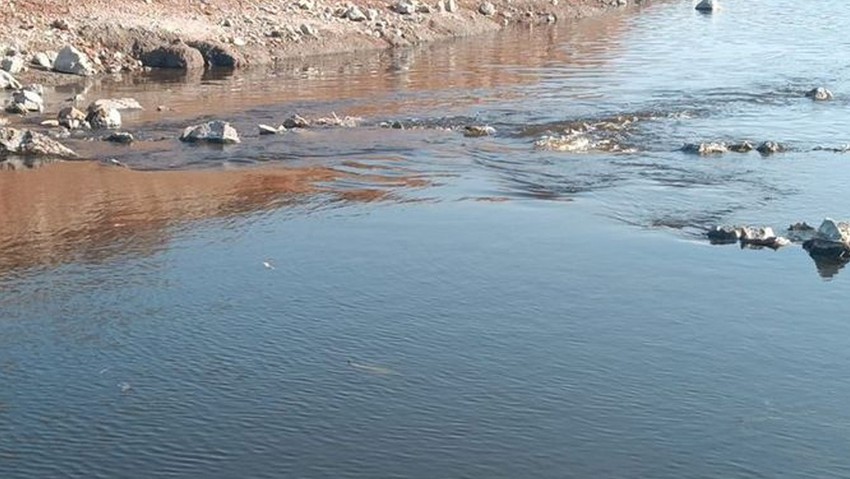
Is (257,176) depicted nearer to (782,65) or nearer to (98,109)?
(98,109)

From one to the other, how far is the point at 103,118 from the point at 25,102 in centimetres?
251

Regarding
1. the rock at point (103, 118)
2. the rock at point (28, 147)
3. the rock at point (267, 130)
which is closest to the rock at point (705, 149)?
the rock at point (267, 130)

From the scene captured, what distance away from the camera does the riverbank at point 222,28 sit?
3038cm

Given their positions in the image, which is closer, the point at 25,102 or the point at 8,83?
the point at 25,102

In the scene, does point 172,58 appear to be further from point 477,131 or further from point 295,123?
point 477,131

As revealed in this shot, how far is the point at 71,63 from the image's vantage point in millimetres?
28547

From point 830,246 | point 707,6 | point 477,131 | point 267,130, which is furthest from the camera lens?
point 707,6

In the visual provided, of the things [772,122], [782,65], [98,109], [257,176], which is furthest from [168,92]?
[782,65]

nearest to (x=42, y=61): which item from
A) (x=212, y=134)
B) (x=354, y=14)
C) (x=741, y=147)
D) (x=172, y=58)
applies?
(x=172, y=58)

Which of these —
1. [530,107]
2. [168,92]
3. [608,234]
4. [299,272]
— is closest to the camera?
[299,272]

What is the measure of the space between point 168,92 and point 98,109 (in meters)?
4.95

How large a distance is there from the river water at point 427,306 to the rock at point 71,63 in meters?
6.37

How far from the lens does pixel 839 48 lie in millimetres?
35156

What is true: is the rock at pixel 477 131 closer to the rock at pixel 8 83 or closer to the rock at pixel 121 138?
the rock at pixel 121 138
